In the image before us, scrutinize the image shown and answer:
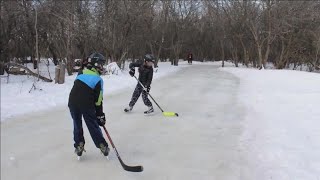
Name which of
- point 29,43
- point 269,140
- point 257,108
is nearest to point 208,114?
point 257,108

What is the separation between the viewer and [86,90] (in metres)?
5.82

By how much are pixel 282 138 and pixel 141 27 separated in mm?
28665

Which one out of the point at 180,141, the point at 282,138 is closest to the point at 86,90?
the point at 180,141

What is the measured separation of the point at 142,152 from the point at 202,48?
57086 millimetres

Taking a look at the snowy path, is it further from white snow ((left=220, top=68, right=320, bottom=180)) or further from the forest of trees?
the forest of trees

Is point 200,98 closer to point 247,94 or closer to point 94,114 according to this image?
point 247,94

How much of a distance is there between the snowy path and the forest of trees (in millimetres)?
9223

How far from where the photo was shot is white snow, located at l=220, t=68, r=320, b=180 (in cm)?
572

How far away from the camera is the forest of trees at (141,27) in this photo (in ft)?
77.7

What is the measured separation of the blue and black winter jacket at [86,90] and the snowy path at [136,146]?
35.3 inches

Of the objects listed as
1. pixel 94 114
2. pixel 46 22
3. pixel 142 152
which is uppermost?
pixel 46 22

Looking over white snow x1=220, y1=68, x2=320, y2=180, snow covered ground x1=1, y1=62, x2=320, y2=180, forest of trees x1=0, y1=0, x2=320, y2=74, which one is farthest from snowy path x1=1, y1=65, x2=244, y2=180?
forest of trees x1=0, y1=0, x2=320, y2=74

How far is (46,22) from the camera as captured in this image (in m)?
24.7

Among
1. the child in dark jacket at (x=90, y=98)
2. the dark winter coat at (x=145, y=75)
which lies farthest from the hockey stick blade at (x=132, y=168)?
the dark winter coat at (x=145, y=75)
